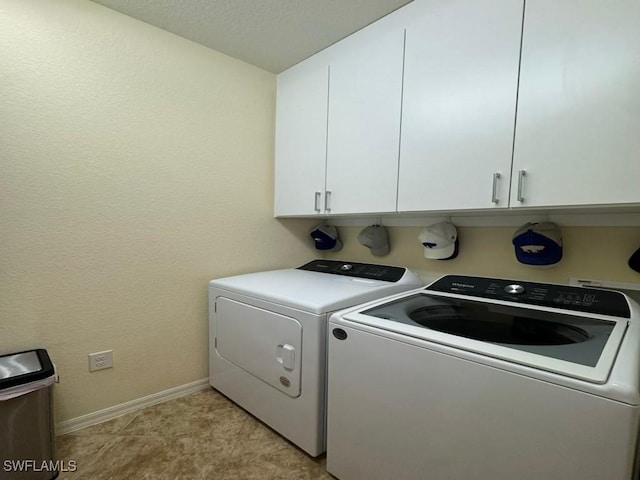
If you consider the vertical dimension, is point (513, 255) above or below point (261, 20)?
below

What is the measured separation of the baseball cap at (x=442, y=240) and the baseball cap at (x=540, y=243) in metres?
0.33

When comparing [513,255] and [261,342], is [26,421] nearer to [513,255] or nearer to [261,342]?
[261,342]

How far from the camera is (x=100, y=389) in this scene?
1.66 meters

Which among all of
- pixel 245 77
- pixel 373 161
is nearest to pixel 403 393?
pixel 373 161

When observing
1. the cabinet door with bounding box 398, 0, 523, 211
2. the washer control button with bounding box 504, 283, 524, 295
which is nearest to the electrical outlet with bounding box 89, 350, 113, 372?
the cabinet door with bounding box 398, 0, 523, 211

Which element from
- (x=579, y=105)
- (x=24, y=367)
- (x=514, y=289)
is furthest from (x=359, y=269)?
(x=24, y=367)

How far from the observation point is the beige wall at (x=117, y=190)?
1.41 meters

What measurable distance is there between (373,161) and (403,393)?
1.12 m

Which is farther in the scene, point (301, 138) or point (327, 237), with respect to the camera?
point (327, 237)

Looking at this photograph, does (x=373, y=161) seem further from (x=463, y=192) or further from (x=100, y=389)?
(x=100, y=389)

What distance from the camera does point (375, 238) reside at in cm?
206

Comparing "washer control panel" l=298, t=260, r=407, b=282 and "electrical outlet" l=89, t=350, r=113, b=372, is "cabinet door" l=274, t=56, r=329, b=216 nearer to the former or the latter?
"washer control panel" l=298, t=260, r=407, b=282

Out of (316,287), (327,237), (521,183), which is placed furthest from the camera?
(327,237)

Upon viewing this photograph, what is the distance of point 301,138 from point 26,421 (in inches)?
76.2
